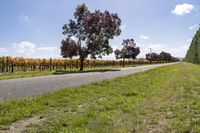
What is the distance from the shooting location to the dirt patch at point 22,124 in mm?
7078

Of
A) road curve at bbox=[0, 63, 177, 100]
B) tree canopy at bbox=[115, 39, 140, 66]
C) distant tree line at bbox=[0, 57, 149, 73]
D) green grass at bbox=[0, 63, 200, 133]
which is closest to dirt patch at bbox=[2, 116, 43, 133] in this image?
green grass at bbox=[0, 63, 200, 133]

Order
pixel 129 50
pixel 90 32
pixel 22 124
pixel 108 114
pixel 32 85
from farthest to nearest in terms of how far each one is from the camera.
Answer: pixel 129 50 → pixel 90 32 → pixel 32 85 → pixel 108 114 → pixel 22 124

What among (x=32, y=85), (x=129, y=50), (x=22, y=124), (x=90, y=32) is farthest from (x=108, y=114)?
(x=129, y=50)

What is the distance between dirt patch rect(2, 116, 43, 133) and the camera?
7078mm

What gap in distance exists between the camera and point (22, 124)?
7.63 metres

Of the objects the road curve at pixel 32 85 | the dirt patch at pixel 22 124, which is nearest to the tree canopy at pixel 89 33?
the road curve at pixel 32 85

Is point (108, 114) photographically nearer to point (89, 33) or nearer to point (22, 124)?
point (22, 124)

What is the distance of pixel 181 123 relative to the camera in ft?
24.5

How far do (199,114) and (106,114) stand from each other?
2.25 m

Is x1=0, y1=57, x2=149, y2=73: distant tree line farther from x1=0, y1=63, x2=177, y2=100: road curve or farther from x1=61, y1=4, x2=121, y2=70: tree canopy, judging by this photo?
x1=0, y1=63, x2=177, y2=100: road curve

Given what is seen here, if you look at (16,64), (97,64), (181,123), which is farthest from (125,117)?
(97,64)

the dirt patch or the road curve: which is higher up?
the road curve

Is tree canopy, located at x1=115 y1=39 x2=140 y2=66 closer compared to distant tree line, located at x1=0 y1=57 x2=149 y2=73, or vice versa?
distant tree line, located at x1=0 y1=57 x2=149 y2=73

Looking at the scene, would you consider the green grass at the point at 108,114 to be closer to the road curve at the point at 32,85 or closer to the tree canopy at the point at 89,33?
the road curve at the point at 32,85
